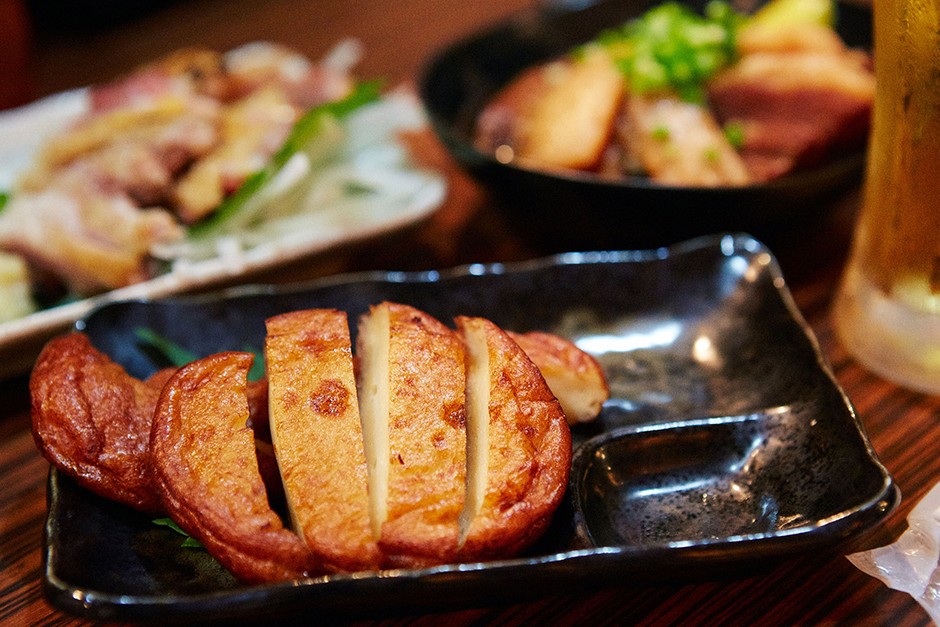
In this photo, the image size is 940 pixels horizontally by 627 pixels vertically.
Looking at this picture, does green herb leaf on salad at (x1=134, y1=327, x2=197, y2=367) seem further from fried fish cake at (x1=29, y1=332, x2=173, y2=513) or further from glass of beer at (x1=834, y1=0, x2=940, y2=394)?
glass of beer at (x1=834, y1=0, x2=940, y2=394)

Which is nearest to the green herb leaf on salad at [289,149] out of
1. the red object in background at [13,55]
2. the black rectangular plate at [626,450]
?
the black rectangular plate at [626,450]

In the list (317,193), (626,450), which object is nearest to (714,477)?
(626,450)

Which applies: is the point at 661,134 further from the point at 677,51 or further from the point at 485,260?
the point at 485,260

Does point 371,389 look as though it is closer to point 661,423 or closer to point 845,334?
point 661,423

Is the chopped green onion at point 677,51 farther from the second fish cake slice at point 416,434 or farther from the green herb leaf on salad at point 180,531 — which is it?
the green herb leaf on salad at point 180,531

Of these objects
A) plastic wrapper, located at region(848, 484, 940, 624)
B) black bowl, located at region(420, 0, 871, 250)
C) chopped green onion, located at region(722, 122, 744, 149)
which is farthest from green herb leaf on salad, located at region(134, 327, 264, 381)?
chopped green onion, located at region(722, 122, 744, 149)

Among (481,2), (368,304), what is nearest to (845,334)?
(368,304)
